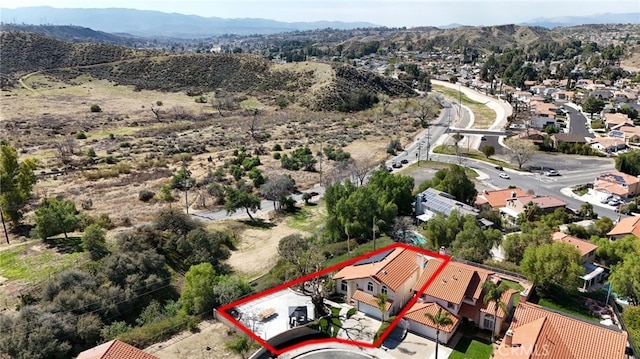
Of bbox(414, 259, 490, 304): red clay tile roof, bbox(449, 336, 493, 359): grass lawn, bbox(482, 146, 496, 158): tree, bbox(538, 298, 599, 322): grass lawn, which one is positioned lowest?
bbox(482, 146, 496, 158): tree

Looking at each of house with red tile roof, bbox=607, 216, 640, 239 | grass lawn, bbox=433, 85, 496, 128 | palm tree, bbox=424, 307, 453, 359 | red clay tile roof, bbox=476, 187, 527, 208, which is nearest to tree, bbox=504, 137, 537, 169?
red clay tile roof, bbox=476, 187, 527, 208

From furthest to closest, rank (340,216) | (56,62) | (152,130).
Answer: (56,62)
(152,130)
(340,216)

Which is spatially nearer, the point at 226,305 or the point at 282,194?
the point at 226,305

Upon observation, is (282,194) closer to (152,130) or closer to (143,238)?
(143,238)

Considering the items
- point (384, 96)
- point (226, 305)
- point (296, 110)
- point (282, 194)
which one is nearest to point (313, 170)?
point (282, 194)

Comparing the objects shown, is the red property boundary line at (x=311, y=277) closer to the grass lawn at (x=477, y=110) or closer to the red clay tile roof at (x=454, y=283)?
the red clay tile roof at (x=454, y=283)

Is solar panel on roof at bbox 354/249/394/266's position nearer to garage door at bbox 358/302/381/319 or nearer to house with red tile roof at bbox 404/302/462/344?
garage door at bbox 358/302/381/319

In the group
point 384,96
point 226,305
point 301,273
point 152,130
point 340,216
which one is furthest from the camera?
point 384,96
